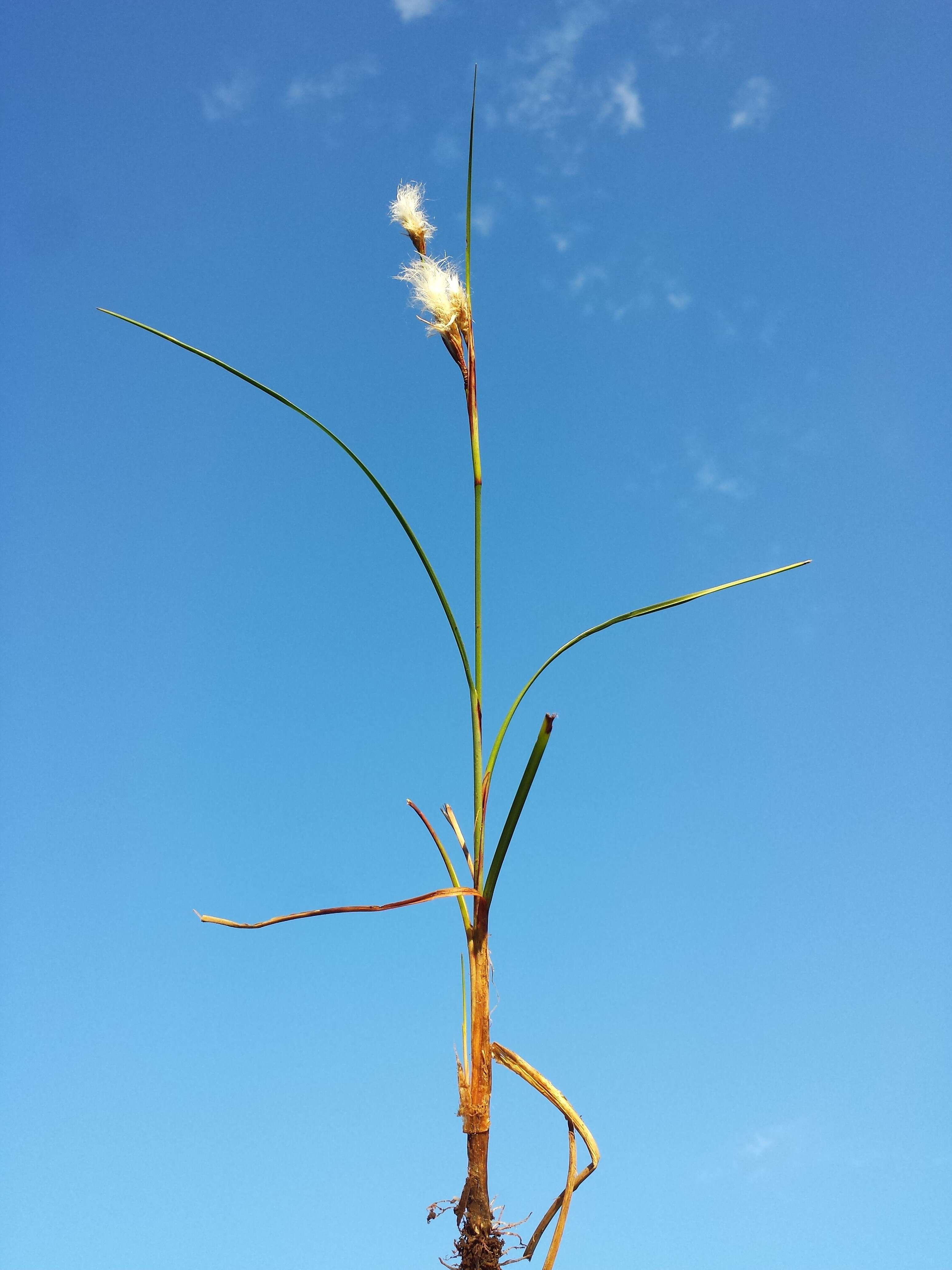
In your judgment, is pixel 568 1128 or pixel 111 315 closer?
pixel 568 1128

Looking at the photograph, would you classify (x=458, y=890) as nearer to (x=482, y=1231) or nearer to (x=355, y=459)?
(x=482, y=1231)

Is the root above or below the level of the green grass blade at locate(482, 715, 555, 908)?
below

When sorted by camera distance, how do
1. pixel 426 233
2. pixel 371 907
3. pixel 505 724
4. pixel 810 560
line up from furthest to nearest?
1. pixel 426 233
2. pixel 810 560
3. pixel 505 724
4. pixel 371 907

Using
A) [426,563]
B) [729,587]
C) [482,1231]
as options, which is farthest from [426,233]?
[482,1231]

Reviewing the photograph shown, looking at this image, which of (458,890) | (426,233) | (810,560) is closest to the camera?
(458,890)

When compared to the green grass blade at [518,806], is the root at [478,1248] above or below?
below

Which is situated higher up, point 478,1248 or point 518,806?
point 518,806

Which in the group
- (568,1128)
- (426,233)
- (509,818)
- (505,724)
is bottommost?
(568,1128)

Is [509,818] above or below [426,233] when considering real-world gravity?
below
